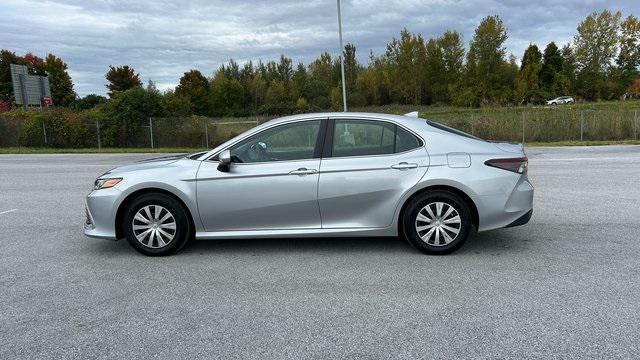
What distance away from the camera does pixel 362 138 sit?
5.34 metres

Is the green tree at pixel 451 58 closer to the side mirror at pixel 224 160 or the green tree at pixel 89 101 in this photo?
the green tree at pixel 89 101

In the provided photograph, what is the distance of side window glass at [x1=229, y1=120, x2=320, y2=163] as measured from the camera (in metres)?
5.28

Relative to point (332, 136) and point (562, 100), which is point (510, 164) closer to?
point (332, 136)

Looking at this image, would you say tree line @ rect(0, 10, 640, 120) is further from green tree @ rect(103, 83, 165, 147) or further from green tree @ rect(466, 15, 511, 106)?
green tree @ rect(103, 83, 165, 147)

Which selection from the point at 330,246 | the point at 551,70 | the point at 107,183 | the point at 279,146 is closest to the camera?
the point at 107,183

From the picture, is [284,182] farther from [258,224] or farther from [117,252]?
[117,252]

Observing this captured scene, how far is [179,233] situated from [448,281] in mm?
2859

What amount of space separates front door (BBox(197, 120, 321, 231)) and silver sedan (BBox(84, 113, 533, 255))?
0.4 inches

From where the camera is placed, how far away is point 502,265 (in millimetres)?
4824

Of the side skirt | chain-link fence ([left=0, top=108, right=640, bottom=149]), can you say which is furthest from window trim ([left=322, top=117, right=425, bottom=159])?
chain-link fence ([left=0, top=108, right=640, bottom=149])

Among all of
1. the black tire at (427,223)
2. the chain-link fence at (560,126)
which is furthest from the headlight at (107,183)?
the chain-link fence at (560,126)

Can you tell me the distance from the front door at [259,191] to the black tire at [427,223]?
98cm

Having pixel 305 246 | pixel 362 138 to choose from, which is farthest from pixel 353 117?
pixel 305 246

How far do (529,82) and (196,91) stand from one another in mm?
52432
